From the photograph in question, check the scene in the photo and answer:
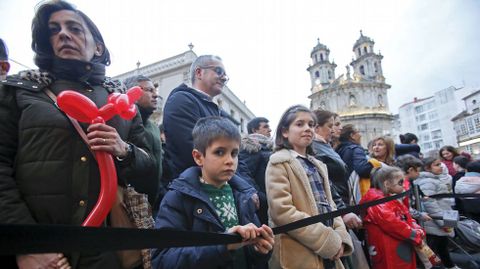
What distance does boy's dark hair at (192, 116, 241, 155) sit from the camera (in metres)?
1.69

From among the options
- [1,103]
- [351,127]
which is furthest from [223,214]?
[351,127]

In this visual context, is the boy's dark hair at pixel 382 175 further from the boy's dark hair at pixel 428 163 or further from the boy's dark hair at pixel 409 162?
the boy's dark hair at pixel 428 163

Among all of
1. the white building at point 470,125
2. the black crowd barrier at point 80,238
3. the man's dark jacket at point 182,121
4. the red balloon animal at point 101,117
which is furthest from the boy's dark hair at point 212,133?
the white building at point 470,125

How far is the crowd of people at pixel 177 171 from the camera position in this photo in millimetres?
1157

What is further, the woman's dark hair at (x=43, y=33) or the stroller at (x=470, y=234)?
the stroller at (x=470, y=234)

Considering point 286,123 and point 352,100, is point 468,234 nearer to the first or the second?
point 286,123

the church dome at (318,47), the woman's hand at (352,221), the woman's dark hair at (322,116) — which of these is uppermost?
the church dome at (318,47)

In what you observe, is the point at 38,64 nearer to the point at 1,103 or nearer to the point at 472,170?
the point at 1,103

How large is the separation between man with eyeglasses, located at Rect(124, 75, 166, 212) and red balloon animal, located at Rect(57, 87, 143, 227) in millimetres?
309

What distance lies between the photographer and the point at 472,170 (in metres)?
4.86

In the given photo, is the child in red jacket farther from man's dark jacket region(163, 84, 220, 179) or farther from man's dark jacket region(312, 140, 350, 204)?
man's dark jacket region(163, 84, 220, 179)

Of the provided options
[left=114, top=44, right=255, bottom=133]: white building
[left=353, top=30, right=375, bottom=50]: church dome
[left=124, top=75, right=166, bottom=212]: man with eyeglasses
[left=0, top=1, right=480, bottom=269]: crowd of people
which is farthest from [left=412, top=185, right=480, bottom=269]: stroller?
[left=353, top=30, right=375, bottom=50]: church dome

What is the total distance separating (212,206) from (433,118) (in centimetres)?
6906

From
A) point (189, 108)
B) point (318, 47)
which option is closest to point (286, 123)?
point (189, 108)
